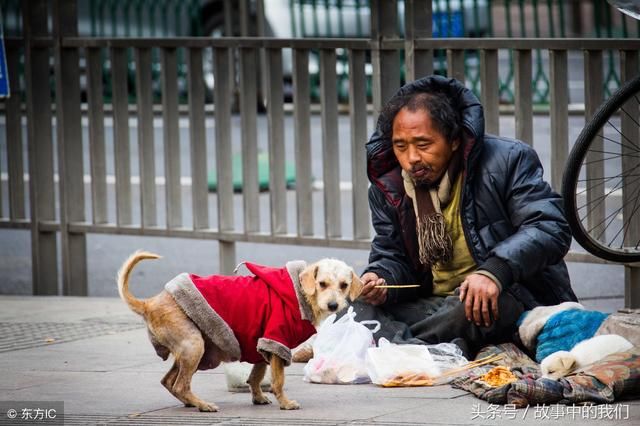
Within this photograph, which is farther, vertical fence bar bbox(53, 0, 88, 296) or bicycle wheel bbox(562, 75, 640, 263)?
vertical fence bar bbox(53, 0, 88, 296)

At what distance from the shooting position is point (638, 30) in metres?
13.6

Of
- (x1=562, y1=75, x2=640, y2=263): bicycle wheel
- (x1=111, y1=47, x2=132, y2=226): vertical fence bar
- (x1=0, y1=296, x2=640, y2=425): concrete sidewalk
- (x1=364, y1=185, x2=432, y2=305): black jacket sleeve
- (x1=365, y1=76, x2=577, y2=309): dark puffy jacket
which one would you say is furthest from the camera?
(x1=111, y1=47, x2=132, y2=226): vertical fence bar

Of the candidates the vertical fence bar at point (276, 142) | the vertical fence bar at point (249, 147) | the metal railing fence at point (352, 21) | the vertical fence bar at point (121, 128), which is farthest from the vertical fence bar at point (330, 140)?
the metal railing fence at point (352, 21)

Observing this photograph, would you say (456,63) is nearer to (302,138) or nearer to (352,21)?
(302,138)

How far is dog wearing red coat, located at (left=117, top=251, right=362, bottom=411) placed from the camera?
423 cm

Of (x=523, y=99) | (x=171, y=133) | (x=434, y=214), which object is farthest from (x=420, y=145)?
(x=171, y=133)

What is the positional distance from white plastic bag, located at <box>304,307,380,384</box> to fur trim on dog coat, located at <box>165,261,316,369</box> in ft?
1.46

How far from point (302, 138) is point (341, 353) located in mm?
2170

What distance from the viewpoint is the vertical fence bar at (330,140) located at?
6.66 meters

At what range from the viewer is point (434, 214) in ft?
16.4

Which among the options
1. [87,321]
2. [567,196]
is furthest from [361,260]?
[567,196]

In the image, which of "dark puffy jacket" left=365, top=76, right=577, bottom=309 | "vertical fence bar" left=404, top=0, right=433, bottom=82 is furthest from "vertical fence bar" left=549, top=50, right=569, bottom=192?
"dark puffy jacket" left=365, top=76, right=577, bottom=309

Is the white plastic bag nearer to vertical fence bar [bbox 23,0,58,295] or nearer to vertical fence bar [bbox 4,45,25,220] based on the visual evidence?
vertical fence bar [bbox 23,0,58,295]

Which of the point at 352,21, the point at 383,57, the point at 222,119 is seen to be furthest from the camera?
the point at 352,21
